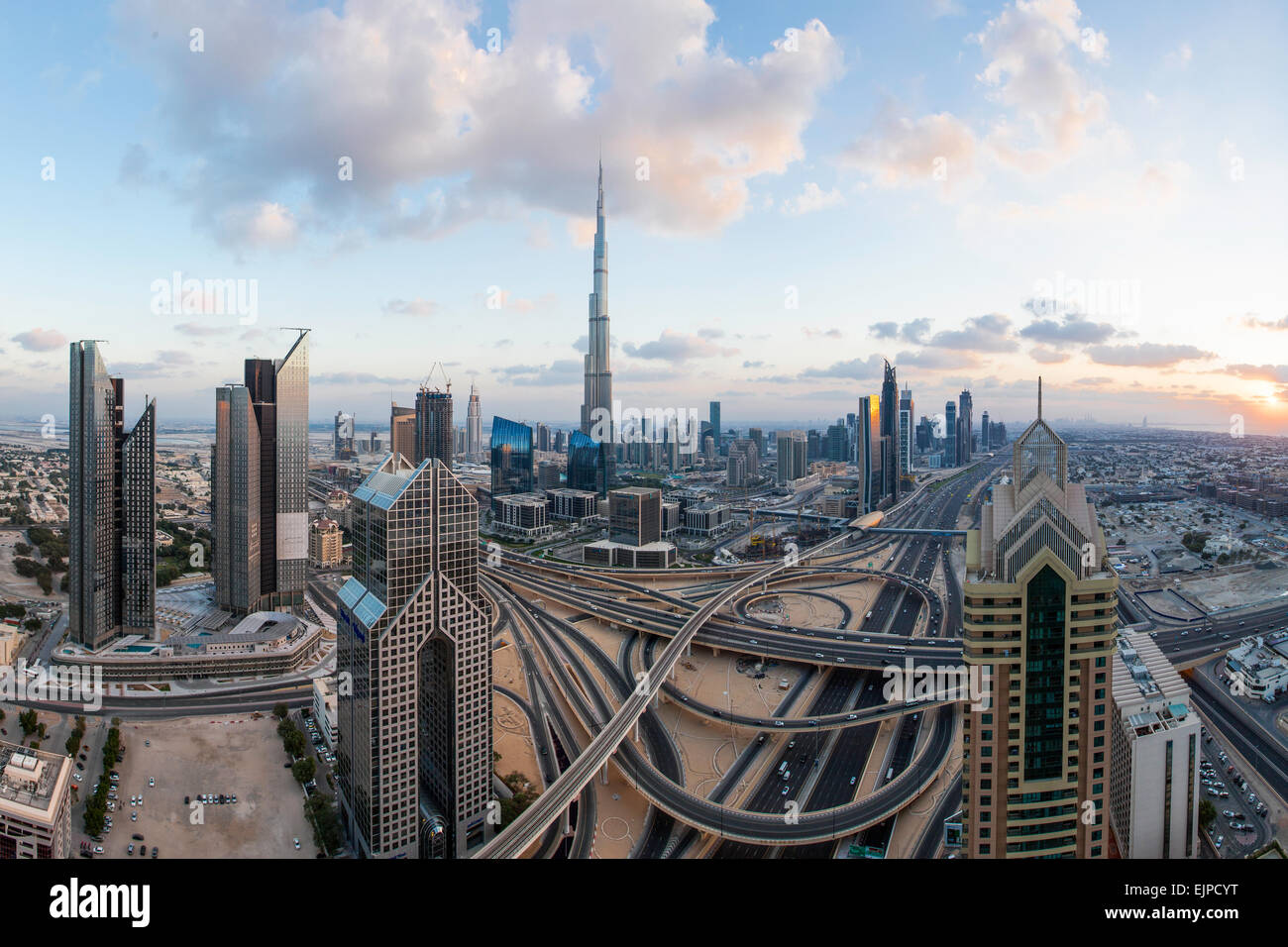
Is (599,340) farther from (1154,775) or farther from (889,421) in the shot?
(1154,775)

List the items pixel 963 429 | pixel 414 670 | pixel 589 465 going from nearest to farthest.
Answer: pixel 414 670 → pixel 589 465 → pixel 963 429

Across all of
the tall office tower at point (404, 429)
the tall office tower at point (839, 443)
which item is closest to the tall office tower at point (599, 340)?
the tall office tower at point (404, 429)

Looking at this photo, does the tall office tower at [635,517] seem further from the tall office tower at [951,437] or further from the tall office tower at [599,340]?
the tall office tower at [951,437]

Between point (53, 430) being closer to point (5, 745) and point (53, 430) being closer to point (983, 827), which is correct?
point (5, 745)

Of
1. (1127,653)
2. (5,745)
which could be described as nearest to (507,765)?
(5,745)

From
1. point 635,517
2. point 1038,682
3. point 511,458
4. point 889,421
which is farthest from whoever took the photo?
point 511,458

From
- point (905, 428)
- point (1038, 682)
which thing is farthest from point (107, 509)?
point (905, 428)

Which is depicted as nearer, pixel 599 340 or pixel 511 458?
pixel 511 458
